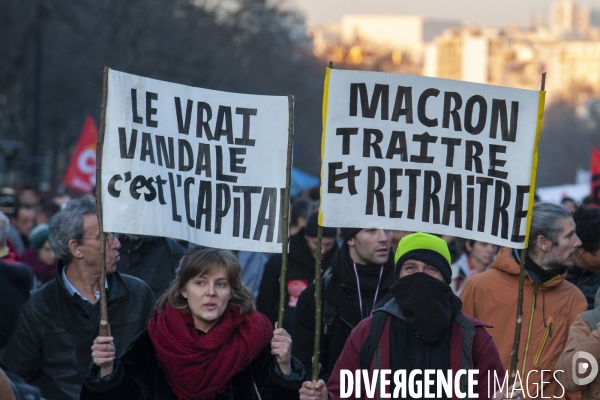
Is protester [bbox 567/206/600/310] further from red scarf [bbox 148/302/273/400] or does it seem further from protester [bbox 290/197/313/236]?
protester [bbox 290/197/313/236]

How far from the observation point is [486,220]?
495 cm

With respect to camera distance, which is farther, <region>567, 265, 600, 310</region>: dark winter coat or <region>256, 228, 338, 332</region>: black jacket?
<region>256, 228, 338, 332</region>: black jacket

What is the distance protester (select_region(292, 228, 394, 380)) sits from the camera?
19.5 feet

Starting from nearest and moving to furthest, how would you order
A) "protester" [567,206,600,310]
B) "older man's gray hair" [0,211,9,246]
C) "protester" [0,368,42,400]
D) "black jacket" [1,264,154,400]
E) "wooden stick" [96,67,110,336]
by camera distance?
1. "protester" [0,368,42,400]
2. "wooden stick" [96,67,110,336]
3. "black jacket" [1,264,154,400]
4. "older man's gray hair" [0,211,9,246]
5. "protester" [567,206,600,310]

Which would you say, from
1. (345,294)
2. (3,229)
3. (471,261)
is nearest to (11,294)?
(3,229)

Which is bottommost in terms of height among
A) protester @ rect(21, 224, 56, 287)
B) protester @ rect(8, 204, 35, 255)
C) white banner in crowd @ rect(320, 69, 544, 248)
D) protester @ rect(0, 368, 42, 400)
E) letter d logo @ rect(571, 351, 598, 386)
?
letter d logo @ rect(571, 351, 598, 386)

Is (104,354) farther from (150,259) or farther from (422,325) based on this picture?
(150,259)

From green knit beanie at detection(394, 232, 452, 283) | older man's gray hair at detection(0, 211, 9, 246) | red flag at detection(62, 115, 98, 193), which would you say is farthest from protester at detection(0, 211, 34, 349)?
red flag at detection(62, 115, 98, 193)

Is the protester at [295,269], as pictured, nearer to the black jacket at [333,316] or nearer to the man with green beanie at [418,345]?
the black jacket at [333,316]

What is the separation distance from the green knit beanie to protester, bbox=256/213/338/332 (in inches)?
107

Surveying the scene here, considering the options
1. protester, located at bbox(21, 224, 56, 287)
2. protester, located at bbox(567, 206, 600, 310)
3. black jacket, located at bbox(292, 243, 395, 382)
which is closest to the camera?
black jacket, located at bbox(292, 243, 395, 382)

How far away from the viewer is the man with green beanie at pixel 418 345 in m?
4.50

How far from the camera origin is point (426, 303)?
4547 millimetres

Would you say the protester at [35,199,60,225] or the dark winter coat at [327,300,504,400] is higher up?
the protester at [35,199,60,225]
